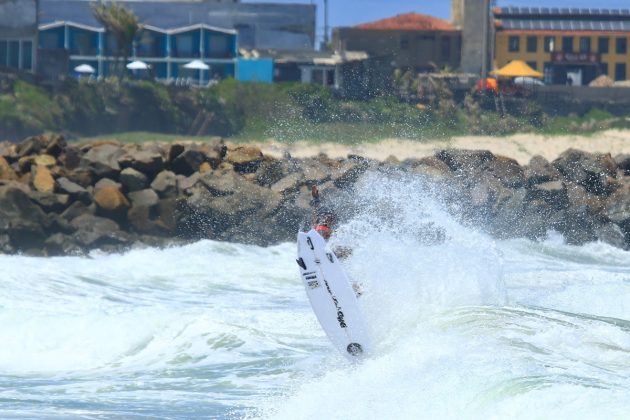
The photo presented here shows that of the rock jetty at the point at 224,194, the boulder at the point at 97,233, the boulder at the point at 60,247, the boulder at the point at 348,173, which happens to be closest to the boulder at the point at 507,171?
the rock jetty at the point at 224,194

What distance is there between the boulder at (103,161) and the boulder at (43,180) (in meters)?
0.82

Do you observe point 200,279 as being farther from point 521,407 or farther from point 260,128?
point 260,128

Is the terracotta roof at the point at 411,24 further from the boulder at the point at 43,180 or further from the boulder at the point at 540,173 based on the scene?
the boulder at the point at 43,180

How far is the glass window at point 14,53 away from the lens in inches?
1938

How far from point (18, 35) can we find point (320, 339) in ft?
126

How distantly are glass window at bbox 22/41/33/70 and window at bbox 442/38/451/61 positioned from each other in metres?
25.1

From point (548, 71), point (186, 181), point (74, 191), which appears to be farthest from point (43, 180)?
point (548, 71)

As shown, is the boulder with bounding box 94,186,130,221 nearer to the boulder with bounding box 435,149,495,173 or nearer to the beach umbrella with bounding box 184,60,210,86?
the boulder with bounding box 435,149,495,173

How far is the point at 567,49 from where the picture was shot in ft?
235

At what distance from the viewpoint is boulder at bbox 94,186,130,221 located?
2125 cm

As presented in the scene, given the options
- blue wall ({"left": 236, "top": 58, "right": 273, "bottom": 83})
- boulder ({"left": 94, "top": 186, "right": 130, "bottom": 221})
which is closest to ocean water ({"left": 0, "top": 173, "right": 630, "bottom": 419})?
boulder ({"left": 94, "top": 186, "right": 130, "bottom": 221})

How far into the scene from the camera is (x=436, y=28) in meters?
68.4

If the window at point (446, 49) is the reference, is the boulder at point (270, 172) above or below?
below

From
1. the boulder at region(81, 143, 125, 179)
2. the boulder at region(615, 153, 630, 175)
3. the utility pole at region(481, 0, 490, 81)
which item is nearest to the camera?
the boulder at region(81, 143, 125, 179)
